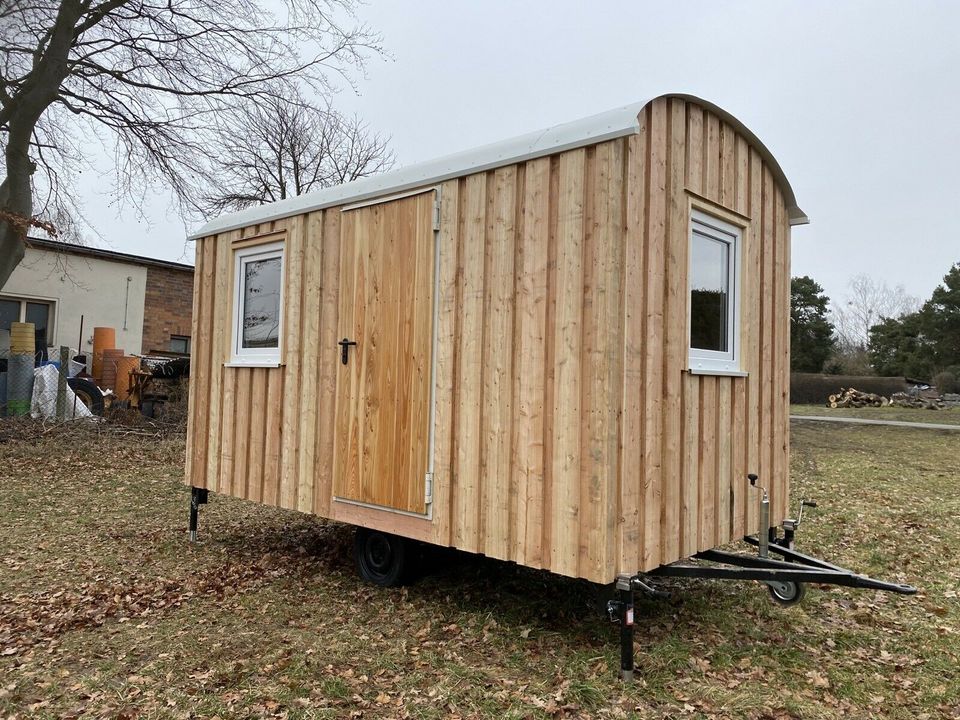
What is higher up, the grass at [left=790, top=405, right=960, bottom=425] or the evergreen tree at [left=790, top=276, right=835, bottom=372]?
the evergreen tree at [left=790, top=276, right=835, bottom=372]

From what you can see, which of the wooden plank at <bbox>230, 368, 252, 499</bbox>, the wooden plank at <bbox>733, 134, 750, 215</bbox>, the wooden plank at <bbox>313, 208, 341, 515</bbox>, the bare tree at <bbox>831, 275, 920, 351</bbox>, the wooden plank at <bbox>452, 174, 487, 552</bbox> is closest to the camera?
the wooden plank at <bbox>452, 174, 487, 552</bbox>

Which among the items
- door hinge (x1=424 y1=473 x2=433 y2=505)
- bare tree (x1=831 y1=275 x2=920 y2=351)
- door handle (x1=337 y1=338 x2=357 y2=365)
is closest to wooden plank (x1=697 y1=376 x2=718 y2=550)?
door hinge (x1=424 y1=473 x2=433 y2=505)

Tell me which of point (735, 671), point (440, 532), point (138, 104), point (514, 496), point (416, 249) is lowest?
point (735, 671)

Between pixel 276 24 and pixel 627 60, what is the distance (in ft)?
21.2

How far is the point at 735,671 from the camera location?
3.41 metres

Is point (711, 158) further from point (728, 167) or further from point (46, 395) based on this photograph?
point (46, 395)

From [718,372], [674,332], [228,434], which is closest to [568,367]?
[674,332]

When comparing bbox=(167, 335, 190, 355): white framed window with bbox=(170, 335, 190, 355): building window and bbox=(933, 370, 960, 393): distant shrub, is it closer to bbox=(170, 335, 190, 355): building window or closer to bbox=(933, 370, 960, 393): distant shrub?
bbox=(170, 335, 190, 355): building window

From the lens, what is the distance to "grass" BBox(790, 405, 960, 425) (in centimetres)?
1952

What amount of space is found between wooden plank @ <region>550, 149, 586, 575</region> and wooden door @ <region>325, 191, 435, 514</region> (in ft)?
3.04

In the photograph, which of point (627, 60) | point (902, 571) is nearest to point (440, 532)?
point (902, 571)

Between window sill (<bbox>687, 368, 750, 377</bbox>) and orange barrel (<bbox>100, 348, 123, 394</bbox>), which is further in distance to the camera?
orange barrel (<bbox>100, 348, 123, 394</bbox>)

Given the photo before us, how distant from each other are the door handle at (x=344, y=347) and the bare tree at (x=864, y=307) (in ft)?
144

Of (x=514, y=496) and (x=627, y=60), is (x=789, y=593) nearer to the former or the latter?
(x=514, y=496)
